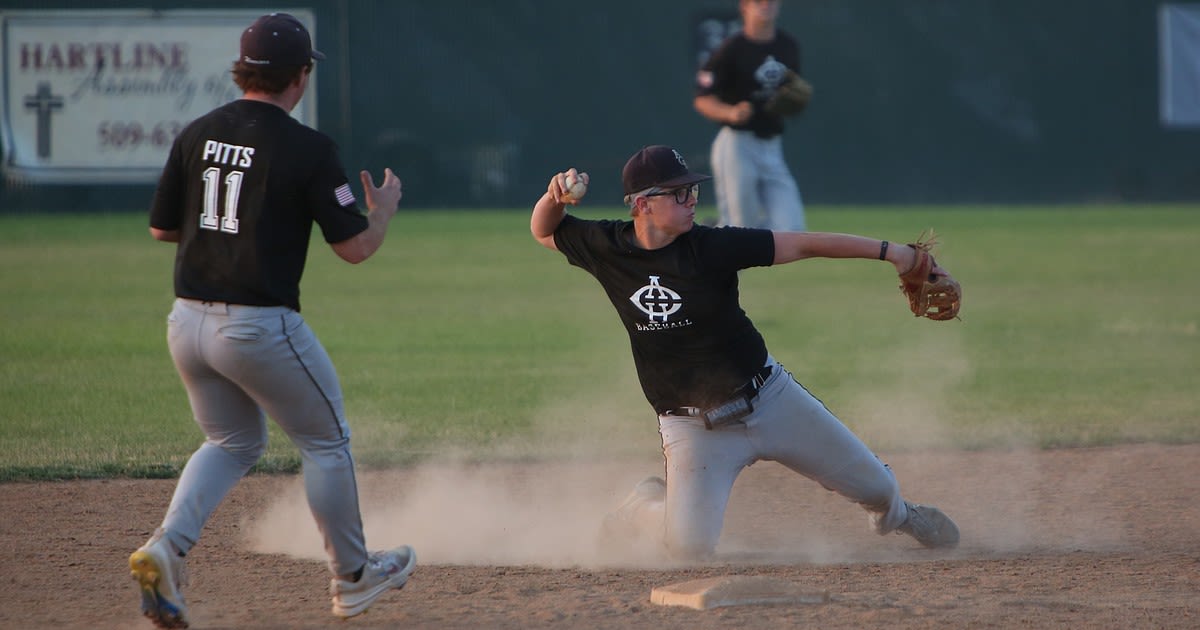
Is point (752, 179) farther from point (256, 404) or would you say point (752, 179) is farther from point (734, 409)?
point (256, 404)

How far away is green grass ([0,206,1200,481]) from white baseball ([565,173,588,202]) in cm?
240

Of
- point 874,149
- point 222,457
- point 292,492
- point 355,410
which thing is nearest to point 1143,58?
point 874,149

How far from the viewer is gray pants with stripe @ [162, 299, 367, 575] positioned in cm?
398

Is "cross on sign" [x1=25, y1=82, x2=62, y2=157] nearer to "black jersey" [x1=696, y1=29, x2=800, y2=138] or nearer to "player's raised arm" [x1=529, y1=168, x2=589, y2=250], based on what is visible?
"black jersey" [x1=696, y1=29, x2=800, y2=138]

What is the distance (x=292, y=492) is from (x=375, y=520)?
2.09 ft

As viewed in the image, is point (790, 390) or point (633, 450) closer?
point (790, 390)

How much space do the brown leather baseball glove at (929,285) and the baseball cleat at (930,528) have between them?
2.28 feet

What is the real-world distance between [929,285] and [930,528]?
89 cm

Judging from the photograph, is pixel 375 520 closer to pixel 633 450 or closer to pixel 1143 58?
pixel 633 450

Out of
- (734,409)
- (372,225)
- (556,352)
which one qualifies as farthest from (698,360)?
(556,352)

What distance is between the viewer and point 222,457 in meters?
4.25

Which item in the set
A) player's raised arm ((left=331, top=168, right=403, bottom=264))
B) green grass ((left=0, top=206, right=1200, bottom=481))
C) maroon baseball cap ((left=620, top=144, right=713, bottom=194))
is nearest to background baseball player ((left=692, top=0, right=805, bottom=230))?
green grass ((left=0, top=206, right=1200, bottom=481))

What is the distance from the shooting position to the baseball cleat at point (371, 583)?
418 cm

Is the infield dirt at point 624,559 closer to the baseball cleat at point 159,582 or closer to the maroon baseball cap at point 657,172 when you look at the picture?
the baseball cleat at point 159,582
